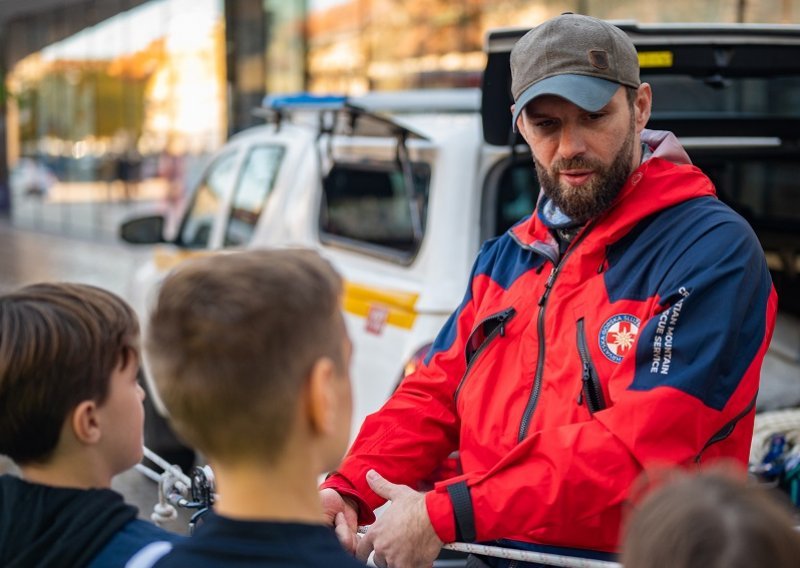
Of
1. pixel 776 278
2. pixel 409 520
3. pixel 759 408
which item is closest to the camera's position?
pixel 409 520

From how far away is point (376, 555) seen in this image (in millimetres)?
2248

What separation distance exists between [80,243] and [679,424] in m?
22.0

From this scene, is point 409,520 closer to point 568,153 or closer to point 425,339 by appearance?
point 568,153

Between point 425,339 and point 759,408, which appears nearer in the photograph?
point 425,339

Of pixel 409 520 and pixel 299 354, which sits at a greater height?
pixel 299 354

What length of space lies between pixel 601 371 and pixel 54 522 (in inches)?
41.4

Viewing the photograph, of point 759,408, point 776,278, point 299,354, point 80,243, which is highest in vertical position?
point 299,354

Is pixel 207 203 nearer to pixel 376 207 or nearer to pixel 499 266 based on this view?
pixel 376 207

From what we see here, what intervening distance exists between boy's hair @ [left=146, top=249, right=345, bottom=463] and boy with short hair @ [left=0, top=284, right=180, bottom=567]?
0.36 meters

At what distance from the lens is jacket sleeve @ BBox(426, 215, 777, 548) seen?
206 centimetres

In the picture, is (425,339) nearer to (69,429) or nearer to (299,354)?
(69,429)

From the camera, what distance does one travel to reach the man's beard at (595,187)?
2371 millimetres

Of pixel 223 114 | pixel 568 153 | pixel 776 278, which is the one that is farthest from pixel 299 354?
pixel 223 114

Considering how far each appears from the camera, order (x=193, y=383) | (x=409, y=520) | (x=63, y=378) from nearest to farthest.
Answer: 1. (x=193, y=383)
2. (x=63, y=378)
3. (x=409, y=520)
